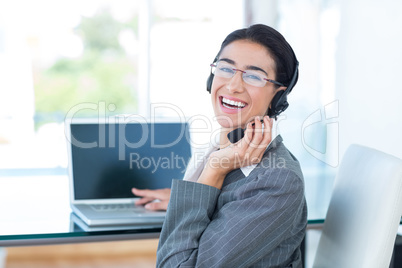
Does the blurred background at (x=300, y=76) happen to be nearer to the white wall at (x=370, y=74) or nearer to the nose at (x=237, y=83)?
the white wall at (x=370, y=74)

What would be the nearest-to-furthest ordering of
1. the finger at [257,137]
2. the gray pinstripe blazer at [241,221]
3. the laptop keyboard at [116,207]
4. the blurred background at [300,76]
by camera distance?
the gray pinstripe blazer at [241,221] < the finger at [257,137] < the laptop keyboard at [116,207] < the blurred background at [300,76]

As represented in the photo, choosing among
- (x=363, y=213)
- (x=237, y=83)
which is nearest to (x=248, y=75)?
(x=237, y=83)

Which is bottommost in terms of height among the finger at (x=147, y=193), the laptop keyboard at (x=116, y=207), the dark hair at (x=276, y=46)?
the laptop keyboard at (x=116, y=207)

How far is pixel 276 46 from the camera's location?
4.91 feet

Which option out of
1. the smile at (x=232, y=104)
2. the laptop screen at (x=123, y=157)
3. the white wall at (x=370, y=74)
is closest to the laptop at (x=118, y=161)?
the laptop screen at (x=123, y=157)

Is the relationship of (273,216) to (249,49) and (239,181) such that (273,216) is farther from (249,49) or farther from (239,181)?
(249,49)

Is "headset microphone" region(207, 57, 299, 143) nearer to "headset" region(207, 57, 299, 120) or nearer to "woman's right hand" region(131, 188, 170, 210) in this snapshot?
"headset" region(207, 57, 299, 120)

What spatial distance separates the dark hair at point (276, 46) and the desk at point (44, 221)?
55 centimetres

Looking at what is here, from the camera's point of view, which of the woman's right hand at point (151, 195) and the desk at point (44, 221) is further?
the woman's right hand at point (151, 195)

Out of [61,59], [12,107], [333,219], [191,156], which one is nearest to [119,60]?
[61,59]

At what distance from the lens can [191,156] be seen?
2.08 m

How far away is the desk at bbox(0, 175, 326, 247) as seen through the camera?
1.60m

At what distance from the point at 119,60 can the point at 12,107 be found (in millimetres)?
4805

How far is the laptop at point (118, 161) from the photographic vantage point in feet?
6.22
